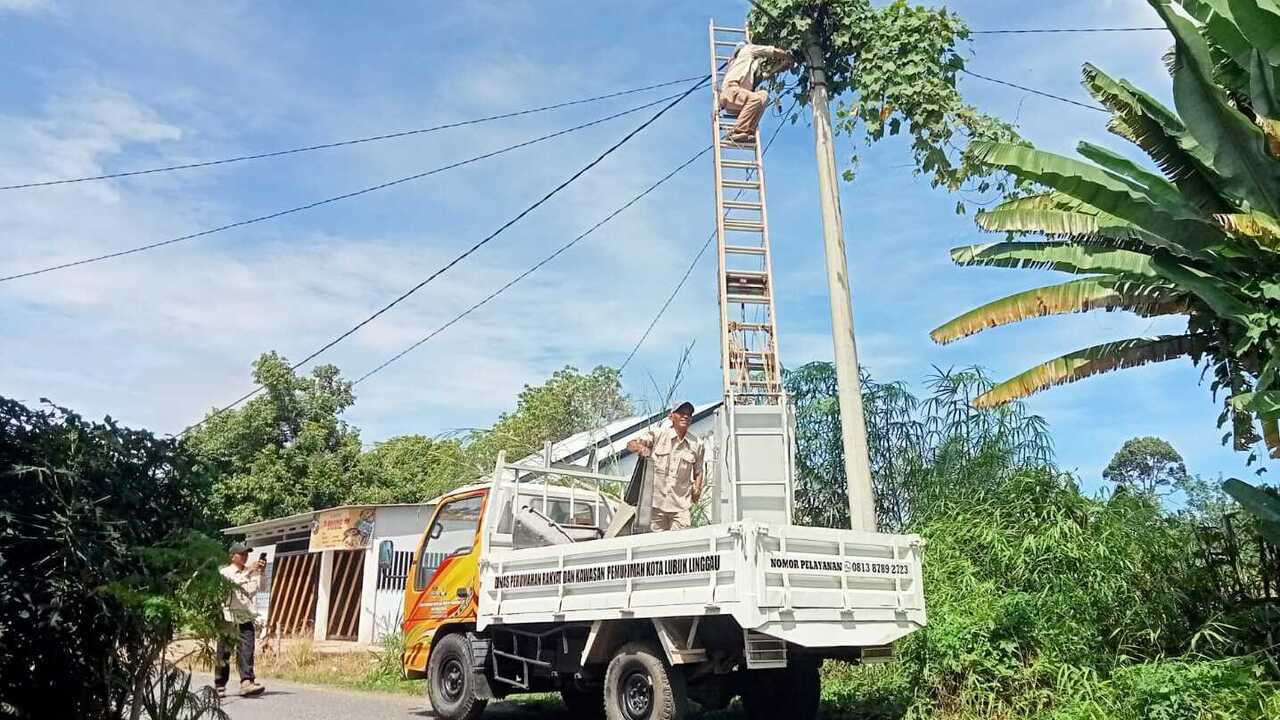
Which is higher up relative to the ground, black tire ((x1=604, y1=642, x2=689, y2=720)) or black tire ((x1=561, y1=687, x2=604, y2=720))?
black tire ((x1=604, y1=642, x2=689, y2=720))

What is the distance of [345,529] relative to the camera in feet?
65.6

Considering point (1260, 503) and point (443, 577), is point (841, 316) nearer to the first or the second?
point (1260, 503)

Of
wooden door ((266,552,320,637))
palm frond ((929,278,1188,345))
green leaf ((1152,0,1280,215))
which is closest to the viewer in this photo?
green leaf ((1152,0,1280,215))

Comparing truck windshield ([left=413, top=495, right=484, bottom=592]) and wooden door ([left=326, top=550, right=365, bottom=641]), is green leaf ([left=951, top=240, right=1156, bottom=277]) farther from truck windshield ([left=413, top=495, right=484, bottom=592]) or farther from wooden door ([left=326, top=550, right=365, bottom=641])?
wooden door ([left=326, top=550, right=365, bottom=641])

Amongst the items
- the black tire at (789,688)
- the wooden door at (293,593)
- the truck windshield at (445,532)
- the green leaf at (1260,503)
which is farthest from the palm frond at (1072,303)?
the wooden door at (293,593)

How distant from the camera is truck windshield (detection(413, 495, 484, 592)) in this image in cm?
1035

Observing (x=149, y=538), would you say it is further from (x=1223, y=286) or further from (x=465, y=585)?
(x=1223, y=286)

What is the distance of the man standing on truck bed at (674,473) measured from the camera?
8.65 meters

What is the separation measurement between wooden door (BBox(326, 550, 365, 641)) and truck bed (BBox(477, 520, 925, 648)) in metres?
13.8

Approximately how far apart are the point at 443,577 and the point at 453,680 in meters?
0.99

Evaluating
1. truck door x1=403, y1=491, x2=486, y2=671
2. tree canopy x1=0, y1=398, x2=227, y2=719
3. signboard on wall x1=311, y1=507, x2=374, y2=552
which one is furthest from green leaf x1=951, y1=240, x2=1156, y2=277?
signboard on wall x1=311, y1=507, x2=374, y2=552

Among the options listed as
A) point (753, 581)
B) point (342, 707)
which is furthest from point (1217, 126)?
point (342, 707)

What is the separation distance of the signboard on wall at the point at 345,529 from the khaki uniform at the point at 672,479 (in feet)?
40.3

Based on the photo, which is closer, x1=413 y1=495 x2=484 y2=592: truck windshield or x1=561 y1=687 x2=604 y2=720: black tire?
x1=561 y1=687 x2=604 y2=720: black tire
